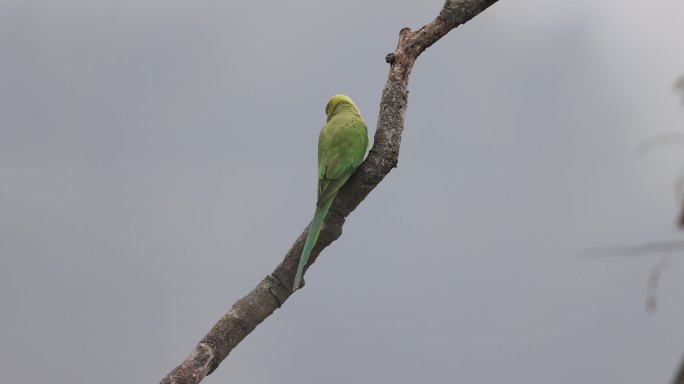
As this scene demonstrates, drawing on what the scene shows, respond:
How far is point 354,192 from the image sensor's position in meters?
5.86

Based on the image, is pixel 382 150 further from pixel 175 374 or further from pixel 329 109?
pixel 175 374

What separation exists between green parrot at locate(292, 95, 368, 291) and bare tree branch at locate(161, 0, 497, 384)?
0.11 metres

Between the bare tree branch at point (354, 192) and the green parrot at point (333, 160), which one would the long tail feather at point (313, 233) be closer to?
the green parrot at point (333, 160)

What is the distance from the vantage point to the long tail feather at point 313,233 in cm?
566

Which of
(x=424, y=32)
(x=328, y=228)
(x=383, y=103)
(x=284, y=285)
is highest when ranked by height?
(x=424, y=32)

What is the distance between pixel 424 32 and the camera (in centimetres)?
611

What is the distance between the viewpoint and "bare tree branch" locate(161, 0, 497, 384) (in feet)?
18.2

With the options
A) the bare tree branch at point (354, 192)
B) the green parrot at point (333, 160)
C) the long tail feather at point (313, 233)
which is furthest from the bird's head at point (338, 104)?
the long tail feather at point (313, 233)

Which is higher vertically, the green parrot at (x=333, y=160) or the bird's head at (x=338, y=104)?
the bird's head at (x=338, y=104)

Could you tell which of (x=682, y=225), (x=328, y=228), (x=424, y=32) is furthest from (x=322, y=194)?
(x=682, y=225)

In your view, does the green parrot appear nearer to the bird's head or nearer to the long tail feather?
the long tail feather

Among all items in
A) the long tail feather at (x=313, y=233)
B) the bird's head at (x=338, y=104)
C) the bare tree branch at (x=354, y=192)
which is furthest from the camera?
the bird's head at (x=338, y=104)

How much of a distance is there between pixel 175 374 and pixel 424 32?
3314 millimetres

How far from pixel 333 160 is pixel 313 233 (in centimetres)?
A: 59
